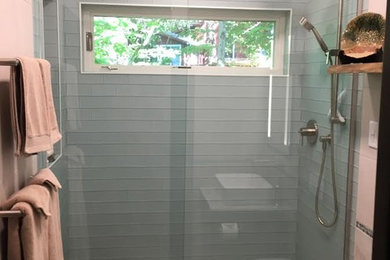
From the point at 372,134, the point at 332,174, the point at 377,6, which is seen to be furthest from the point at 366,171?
the point at 377,6

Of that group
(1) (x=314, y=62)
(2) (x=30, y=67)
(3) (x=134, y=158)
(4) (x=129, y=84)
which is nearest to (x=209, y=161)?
(3) (x=134, y=158)

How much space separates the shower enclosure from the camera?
293 cm

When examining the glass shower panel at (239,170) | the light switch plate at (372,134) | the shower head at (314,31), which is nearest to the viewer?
the light switch plate at (372,134)

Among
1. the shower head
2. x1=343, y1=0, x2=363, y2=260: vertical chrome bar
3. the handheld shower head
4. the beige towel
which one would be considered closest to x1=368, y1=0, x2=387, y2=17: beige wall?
x1=343, y1=0, x2=363, y2=260: vertical chrome bar

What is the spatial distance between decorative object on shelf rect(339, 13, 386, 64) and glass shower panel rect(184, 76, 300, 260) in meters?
1.12

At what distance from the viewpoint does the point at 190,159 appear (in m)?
3.08

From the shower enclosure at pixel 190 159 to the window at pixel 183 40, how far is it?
5 centimetres

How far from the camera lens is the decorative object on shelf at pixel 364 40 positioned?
1.79 m

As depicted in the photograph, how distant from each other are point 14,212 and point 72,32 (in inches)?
75.0

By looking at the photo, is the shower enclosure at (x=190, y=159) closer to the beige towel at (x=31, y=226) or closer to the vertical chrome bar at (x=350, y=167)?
the vertical chrome bar at (x=350, y=167)

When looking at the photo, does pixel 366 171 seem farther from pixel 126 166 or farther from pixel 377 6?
pixel 126 166

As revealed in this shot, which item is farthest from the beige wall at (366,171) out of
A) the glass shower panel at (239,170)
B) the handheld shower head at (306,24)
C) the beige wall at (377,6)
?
the glass shower panel at (239,170)

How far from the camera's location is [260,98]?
3.07 metres

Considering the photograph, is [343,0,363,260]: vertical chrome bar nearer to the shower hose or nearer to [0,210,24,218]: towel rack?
the shower hose
